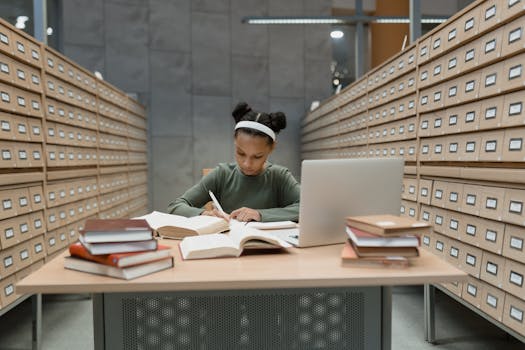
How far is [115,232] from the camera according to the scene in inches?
38.7

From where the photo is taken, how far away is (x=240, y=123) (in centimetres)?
189

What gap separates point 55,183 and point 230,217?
165 centimetres

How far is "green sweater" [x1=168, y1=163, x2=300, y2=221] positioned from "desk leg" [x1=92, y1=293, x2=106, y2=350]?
3.03ft

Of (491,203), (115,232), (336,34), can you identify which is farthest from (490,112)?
(336,34)

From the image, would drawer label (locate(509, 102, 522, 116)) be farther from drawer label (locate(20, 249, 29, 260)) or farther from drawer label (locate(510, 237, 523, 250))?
drawer label (locate(20, 249, 29, 260))

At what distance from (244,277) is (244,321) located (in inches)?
9.0

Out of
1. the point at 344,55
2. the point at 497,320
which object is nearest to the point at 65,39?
the point at 344,55

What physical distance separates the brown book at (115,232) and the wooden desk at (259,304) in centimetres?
10

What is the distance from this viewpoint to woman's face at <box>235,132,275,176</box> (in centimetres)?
184

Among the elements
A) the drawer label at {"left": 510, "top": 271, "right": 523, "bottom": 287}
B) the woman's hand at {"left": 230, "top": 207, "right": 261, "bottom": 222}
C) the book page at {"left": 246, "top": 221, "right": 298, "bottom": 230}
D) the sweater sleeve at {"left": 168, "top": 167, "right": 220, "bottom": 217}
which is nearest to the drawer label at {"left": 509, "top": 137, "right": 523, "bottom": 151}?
the drawer label at {"left": 510, "top": 271, "right": 523, "bottom": 287}

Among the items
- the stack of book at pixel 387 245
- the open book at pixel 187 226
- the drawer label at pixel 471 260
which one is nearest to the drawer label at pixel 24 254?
the open book at pixel 187 226

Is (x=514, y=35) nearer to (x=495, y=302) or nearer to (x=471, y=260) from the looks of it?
(x=471, y=260)

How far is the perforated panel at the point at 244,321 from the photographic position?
3.56 feet

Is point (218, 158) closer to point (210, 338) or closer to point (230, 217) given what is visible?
point (230, 217)
